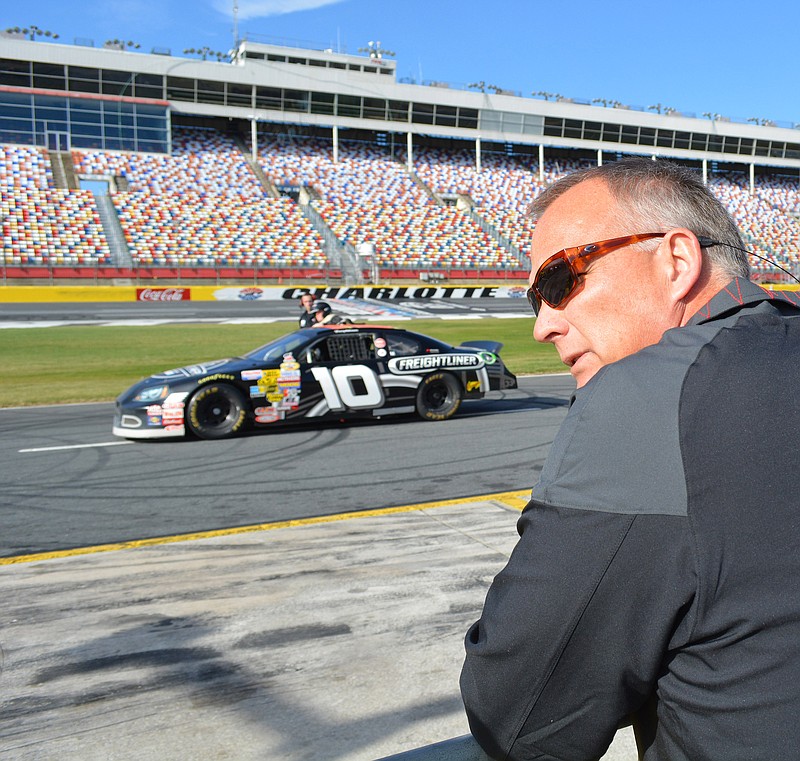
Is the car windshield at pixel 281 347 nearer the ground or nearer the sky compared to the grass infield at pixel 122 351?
nearer the sky

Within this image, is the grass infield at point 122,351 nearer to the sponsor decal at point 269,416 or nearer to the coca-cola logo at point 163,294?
the sponsor decal at point 269,416

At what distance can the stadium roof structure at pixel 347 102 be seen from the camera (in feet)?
139

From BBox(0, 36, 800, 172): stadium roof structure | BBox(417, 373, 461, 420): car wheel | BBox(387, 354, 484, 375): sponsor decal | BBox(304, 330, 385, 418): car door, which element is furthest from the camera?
BBox(0, 36, 800, 172): stadium roof structure

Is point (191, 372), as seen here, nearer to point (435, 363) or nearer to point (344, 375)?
point (344, 375)

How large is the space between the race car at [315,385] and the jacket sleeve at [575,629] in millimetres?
7934

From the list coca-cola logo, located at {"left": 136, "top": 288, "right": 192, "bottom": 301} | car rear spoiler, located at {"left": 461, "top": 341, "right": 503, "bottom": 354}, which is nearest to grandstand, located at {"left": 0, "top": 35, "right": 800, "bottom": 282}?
coca-cola logo, located at {"left": 136, "top": 288, "right": 192, "bottom": 301}

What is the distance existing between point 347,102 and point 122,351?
3647cm

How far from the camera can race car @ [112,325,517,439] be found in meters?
8.73

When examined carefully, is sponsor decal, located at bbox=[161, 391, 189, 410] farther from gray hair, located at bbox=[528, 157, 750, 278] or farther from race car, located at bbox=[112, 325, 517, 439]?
gray hair, located at bbox=[528, 157, 750, 278]

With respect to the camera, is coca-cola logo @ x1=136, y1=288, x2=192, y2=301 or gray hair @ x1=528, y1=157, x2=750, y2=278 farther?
coca-cola logo @ x1=136, y1=288, x2=192, y2=301

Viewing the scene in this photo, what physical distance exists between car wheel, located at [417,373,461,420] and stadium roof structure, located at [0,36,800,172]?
128ft

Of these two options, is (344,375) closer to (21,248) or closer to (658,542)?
(658,542)

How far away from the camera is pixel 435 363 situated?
10070mm

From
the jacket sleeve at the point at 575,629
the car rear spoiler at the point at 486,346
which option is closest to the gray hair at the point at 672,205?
the jacket sleeve at the point at 575,629
